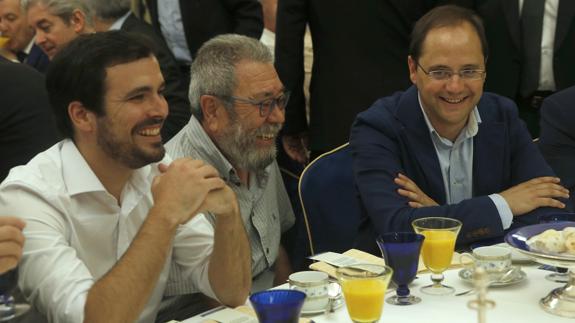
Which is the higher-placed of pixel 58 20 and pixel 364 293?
pixel 58 20

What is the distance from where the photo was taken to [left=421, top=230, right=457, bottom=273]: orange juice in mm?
2010

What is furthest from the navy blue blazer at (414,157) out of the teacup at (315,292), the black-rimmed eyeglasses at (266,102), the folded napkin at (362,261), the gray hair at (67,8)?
the gray hair at (67,8)

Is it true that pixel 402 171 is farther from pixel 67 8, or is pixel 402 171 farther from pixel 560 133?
pixel 67 8

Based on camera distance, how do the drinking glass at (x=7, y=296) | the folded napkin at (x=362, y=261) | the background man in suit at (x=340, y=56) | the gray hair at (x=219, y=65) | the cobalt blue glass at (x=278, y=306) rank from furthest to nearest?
the background man in suit at (x=340, y=56) → the gray hair at (x=219, y=65) → the folded napkin at (x=362, y=261) → the drinking glass at (x=7, y=296) → the cobalt blue glass at (x=278, y=306)

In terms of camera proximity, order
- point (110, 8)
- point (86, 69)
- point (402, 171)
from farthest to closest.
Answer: point (110, 8) < point (402, 171) < point (86, 69)

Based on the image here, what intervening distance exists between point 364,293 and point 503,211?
100 centimetres

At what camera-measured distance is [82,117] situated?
92.7 inches

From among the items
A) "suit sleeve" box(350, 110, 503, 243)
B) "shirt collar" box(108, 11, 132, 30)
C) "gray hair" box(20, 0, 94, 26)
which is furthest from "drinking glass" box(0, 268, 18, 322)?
"gray hair" box(20, 0, 94, 26)

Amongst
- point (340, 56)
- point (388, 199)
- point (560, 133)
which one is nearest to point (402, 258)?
point (388, 199)

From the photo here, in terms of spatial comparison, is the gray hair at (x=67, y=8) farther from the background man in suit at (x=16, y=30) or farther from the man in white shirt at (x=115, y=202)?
the man in white shirt at (x=115, y=202)

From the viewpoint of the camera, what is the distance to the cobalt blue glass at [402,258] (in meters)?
1.95

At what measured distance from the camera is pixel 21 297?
6.41ft

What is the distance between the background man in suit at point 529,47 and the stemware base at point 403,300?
2.21m

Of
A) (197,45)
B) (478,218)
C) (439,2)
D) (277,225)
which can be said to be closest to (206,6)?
(197,45)
